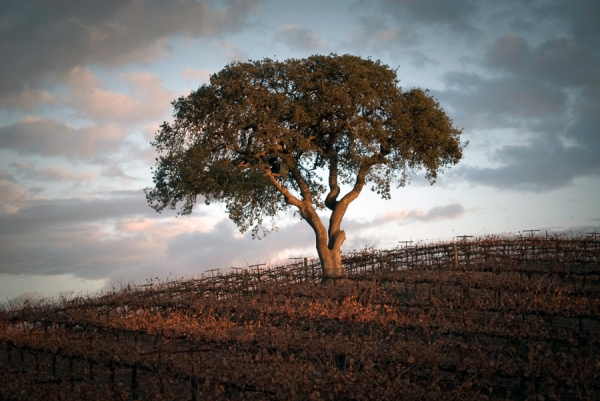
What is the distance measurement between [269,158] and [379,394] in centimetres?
1662

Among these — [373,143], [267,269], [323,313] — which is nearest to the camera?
[323,313]

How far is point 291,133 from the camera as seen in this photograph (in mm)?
22594

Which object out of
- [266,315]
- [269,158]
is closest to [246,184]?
[269,158]

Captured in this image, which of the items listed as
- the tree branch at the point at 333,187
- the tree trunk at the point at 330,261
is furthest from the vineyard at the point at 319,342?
the tree branch at the point at 333,187

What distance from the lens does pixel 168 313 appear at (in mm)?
19047

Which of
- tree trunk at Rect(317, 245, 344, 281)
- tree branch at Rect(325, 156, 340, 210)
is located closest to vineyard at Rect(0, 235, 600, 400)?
tree trunk at Rect(317, 245, 344, 281)

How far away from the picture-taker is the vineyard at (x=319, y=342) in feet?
30.3

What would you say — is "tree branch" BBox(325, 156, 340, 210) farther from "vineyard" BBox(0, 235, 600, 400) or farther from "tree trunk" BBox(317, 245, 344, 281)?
"vineyard" BBox(0, 235, 600, 400)

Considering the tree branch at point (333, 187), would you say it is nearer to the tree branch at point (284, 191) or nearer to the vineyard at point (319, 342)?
the tree branch at point (284, 191)

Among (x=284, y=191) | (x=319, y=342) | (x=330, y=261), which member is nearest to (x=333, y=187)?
(x=284, y=191)

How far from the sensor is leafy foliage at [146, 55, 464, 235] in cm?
2244

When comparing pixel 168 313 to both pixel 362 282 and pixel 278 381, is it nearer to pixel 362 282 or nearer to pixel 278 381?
pixel 362 282

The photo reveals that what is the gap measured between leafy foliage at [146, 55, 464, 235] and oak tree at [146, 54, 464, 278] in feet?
0.15

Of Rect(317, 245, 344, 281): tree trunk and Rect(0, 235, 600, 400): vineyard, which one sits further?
Rect(317, 245, 344, 281): tree trunk
